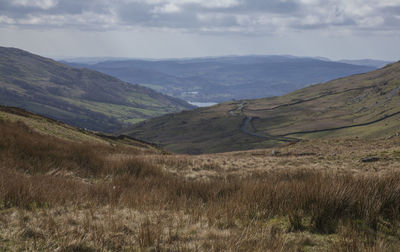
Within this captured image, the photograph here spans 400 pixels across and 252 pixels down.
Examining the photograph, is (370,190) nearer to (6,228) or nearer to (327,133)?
(6,228)

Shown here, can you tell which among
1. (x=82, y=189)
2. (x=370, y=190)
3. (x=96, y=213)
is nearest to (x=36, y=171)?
(x=82, y=189)

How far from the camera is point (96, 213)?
7.28 meters

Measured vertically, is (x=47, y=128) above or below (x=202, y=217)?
below

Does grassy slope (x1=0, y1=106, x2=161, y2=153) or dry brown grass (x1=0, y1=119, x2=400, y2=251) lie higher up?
dry brown grass (x1=0, y1=119, x2=400, y2=251)

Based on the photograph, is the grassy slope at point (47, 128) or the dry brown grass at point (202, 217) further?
the grassy slope at point (47, 128)

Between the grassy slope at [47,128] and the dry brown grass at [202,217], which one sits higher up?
the dry brown grass at [202,217]

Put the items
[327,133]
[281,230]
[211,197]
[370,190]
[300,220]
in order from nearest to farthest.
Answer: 1. [281,230]
2. [300,220]
3. [370,190]
4. [211,197]
5. [327,133]

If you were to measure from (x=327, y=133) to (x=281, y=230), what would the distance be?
584 ft

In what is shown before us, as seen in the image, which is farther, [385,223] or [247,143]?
[247,143]

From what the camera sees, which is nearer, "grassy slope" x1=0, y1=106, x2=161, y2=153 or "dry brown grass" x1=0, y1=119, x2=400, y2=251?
"dry brown grass" x1=0, y1=119, x2=400, y2=251

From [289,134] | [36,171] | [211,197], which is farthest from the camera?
[289,134]

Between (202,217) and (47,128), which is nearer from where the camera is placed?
(202,217)

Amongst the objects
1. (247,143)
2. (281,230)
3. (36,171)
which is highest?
(281,230)

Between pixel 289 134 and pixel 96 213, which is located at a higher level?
pixel 96 213
